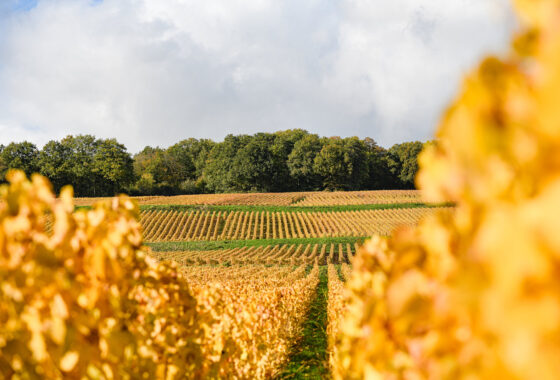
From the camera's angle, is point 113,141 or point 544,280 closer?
point 544,280

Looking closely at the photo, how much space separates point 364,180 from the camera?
92.6m

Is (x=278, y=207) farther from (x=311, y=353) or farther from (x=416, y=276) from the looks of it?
(x=416, y=276)

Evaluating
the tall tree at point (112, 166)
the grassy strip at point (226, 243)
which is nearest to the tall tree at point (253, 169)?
the tall tree at point (112, 166)

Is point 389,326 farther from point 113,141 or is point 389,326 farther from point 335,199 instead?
point 113,141

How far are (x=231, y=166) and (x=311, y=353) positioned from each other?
8151cm

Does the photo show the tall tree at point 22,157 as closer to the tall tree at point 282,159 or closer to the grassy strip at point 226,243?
the tall tree at point 282,159

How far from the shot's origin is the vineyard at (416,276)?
64 centimetres

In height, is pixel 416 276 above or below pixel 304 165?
below

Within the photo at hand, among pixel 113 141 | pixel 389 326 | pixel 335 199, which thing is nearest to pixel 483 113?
pixel 389 326

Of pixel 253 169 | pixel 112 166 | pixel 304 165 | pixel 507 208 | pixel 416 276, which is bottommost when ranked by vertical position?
pixel 416 276

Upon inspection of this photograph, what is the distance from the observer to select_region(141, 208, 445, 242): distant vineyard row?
4325 cm

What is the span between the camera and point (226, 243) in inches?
1543

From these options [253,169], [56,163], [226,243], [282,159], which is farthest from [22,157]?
[226,243]

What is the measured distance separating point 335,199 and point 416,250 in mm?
64059
